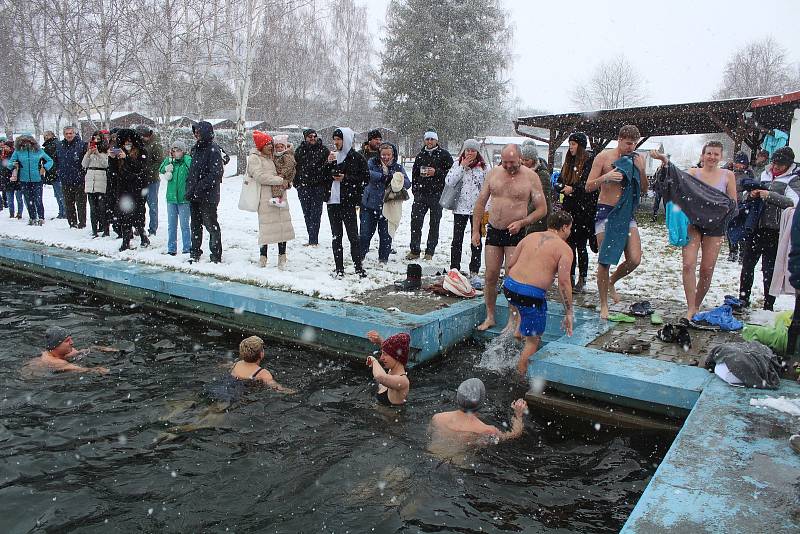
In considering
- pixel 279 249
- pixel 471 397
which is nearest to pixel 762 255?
pixel 471 397

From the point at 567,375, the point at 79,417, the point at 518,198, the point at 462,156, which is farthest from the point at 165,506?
the point at 462,156

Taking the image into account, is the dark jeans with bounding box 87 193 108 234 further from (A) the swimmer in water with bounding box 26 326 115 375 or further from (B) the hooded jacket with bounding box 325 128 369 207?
(A) the swimmer in water with bounding box 26 326 115 375

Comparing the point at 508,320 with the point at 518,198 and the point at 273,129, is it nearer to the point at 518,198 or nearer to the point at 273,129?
the point at 518,198

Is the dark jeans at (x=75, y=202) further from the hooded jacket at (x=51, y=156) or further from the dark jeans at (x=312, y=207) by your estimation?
the dark jeans at (x=312, y=207)

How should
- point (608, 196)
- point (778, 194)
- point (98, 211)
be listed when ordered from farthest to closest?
point (98, 211), point (608, 196), point (778, 194)

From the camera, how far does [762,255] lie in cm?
673

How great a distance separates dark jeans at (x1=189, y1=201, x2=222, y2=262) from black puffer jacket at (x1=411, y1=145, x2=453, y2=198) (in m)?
2.98

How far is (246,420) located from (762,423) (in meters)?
3.63

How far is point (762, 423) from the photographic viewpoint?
356 cm

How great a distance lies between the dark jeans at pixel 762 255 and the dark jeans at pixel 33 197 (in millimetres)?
13068

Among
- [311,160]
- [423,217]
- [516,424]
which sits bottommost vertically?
[516,424]

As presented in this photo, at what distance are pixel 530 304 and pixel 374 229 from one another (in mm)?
4170

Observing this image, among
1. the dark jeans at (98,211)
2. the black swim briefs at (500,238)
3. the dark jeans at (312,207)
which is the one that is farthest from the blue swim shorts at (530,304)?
the dark jeans at (98,211)

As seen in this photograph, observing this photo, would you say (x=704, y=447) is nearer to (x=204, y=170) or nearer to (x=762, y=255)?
(x=762, y=255)
